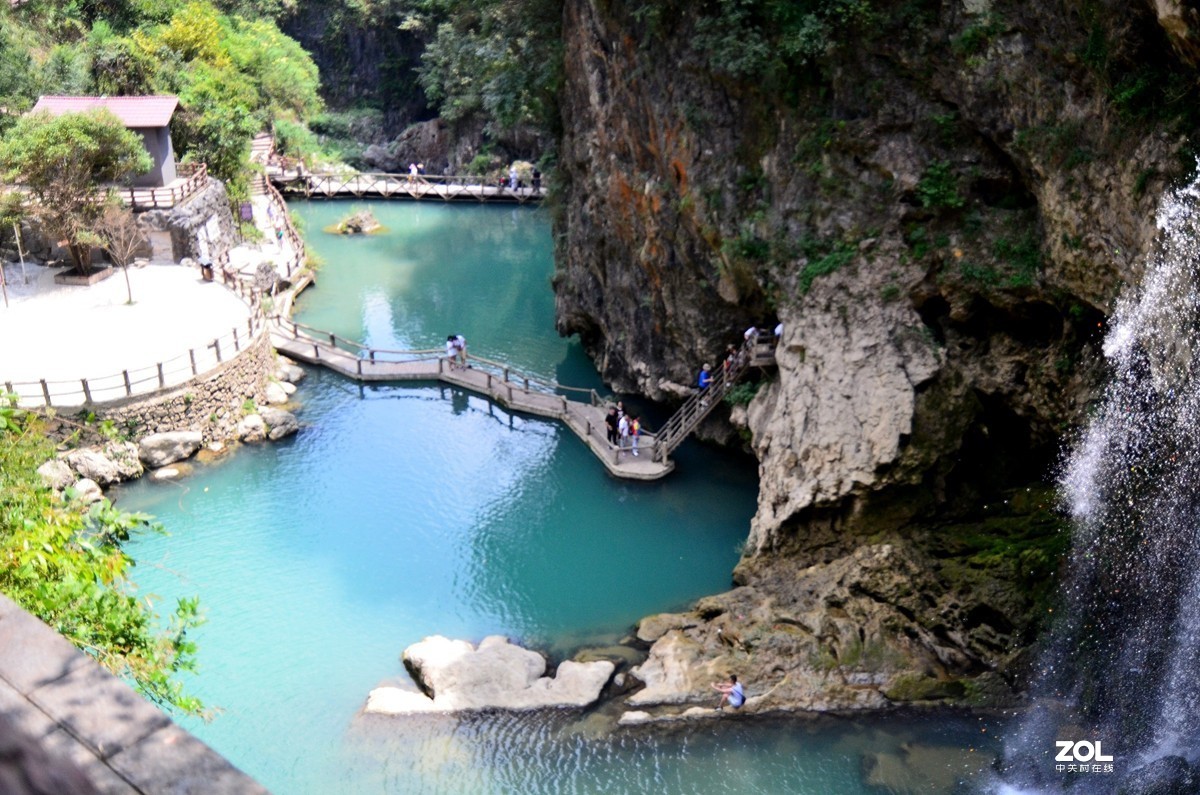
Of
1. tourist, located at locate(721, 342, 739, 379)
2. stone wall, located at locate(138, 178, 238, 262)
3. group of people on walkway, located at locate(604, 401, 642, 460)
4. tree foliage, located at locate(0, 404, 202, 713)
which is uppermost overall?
stone wall, located at locate(138, 178, 238, 262)

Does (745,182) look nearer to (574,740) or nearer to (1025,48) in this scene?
(1025,48)

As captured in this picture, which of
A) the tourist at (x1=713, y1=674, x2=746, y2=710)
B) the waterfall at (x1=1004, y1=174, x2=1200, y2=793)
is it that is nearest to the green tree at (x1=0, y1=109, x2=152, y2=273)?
the tourist at (x1=713, y1=674, x2=746, y2=710)

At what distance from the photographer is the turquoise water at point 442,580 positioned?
1470cm

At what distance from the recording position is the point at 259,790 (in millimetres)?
1810

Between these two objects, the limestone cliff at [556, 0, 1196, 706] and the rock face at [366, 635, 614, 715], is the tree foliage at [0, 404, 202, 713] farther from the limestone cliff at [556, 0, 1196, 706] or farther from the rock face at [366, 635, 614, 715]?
the limestone cliff at [556, 0, 1196, 706]

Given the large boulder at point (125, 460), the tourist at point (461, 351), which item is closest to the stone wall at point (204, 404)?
the large boulder at point (125, 460)

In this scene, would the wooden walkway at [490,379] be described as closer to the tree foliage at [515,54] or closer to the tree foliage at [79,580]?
the tree foliage at [515,54]

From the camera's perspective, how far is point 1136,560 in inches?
593

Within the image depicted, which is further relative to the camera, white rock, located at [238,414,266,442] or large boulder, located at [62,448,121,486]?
white rock, located at [238,414,266,442]

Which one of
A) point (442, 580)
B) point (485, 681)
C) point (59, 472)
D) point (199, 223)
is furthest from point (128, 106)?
point (485, 681)

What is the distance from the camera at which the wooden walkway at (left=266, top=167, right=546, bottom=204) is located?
50.5 meters

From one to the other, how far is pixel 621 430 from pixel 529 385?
523 cm

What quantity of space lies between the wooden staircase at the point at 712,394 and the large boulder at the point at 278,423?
9199 mm

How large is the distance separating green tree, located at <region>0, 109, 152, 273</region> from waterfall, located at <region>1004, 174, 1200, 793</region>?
26758 mm
